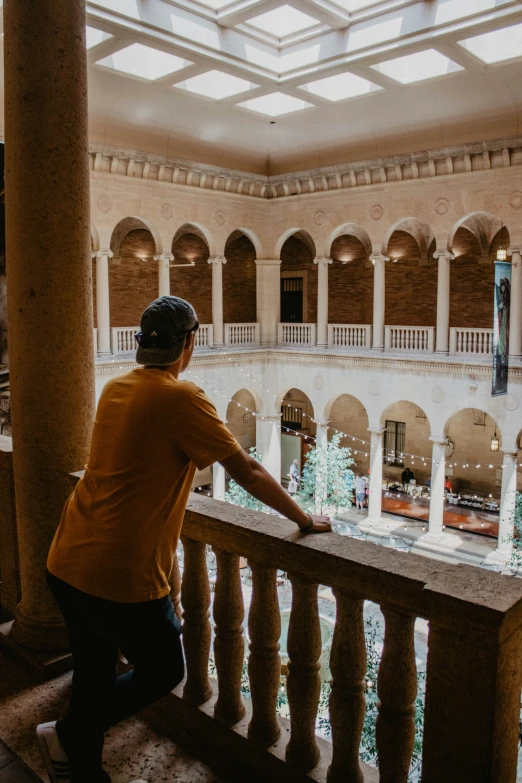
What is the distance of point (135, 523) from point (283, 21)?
40.2 ft

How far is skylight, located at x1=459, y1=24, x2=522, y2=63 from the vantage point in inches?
463

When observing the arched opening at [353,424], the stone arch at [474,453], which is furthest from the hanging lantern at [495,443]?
the arched opening at [353,424]

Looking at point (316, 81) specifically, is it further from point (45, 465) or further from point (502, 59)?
point (45, 465)

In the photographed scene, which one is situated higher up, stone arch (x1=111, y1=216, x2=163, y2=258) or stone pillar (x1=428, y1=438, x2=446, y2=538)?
stone arch (x1=111, y1=216, x2=163, y2=258)

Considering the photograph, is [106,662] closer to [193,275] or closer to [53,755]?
[53,755]

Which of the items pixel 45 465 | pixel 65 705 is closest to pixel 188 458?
pixel 45 465

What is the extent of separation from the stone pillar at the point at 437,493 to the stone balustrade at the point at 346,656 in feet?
50.1

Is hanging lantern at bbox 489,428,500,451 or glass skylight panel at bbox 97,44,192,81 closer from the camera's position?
glass skylight panel at bbox 97,44,192,81

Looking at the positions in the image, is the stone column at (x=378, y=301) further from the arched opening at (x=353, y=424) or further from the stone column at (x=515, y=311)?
the arched opening at (x=353, y=424)

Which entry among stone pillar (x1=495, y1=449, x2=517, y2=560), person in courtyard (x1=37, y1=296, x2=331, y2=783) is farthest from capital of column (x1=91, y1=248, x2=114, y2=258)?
person in courtyard (x1=37, y1=296, x2=331, y2=783)

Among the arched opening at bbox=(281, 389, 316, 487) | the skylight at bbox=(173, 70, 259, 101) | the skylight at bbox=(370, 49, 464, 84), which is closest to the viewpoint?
the skylight at bbox=(370, 49, 464, 84)

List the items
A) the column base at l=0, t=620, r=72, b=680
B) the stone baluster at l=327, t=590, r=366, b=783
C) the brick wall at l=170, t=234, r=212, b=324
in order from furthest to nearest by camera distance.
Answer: the brick wall at l=170, t=234, r=212, b=324 → the column base at l=0, t=620, r=72, b=680 → the stone baluster at l=327, t=590, r=366, b=783

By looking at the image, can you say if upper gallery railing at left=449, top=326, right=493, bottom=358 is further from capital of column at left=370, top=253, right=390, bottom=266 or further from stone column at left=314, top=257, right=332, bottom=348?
stone column at left=314, top=257, right=332, bottom=348

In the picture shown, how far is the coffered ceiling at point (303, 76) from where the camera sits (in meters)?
11.4
